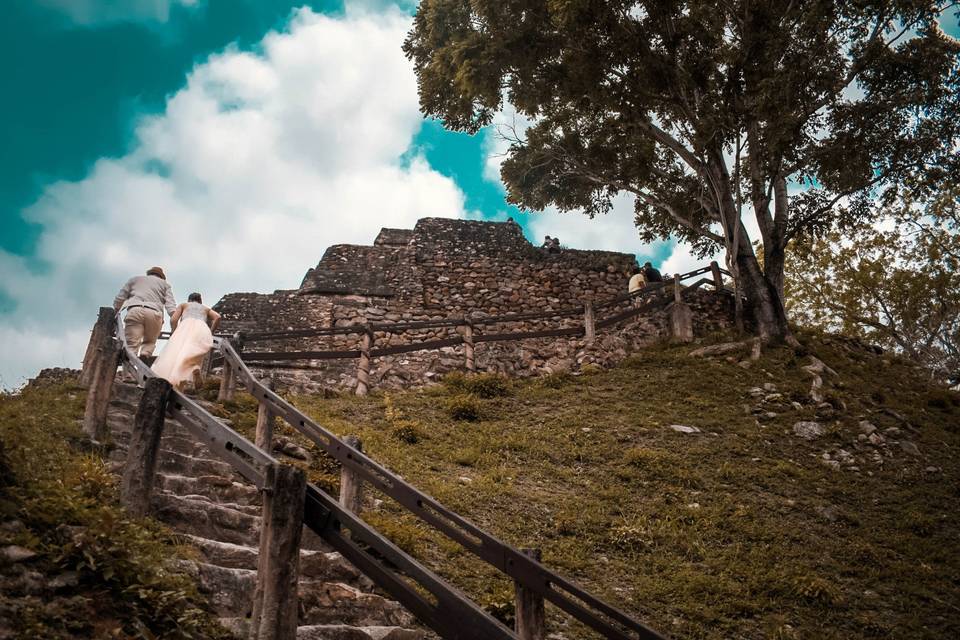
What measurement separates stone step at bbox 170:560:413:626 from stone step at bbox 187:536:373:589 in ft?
0.49

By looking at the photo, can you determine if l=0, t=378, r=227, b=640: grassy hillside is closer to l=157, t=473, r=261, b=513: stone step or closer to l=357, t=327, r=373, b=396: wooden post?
l=157, t=473, r=261, b=513: stone step

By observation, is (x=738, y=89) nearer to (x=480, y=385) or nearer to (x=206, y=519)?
(x=480, y=385)

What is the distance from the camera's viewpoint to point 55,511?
472cm

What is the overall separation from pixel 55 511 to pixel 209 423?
1.07 metres

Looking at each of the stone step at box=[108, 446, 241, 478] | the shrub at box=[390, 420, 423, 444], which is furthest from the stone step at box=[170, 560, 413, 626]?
the shrub at box=[390, 420, 423, 444]

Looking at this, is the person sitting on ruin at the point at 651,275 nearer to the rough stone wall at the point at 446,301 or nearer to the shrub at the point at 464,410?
the rough stone wall at the point at 446,301

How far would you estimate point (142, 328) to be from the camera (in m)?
10.8

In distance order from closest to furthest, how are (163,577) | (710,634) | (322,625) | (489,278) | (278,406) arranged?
(163,577), (322,625), (710,634), (278,406), (489,278)

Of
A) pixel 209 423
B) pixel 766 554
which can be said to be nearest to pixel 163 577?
pixel 209 423

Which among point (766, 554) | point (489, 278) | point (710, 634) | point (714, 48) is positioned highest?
point (714, 48)

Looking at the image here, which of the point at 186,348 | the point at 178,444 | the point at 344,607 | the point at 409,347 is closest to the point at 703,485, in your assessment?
the point at 409,347

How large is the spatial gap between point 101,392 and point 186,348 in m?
2.46

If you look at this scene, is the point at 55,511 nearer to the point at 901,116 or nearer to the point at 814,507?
the point at 814,507

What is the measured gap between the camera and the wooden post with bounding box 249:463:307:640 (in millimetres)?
4172
